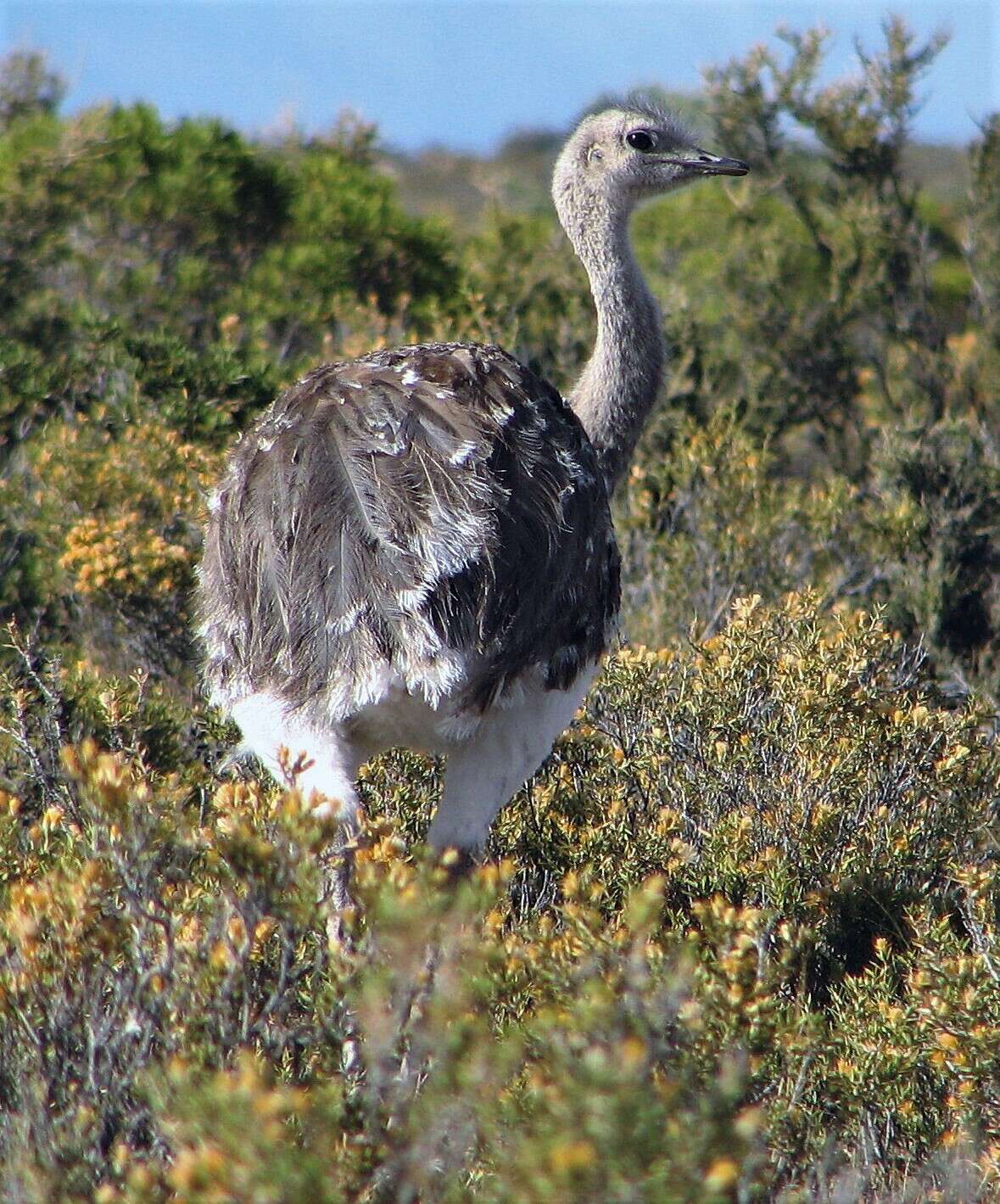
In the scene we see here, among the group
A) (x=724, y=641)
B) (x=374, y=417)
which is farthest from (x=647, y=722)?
(x=374, y=417)

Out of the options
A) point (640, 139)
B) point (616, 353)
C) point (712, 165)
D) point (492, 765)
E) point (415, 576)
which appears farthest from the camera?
point (712, 165)

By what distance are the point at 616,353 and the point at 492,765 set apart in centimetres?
146

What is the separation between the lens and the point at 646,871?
162 inches

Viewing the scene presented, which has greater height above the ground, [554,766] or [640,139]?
[640,139]

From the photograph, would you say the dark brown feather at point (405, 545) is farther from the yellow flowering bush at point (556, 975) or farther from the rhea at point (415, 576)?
the yellow flowering bush at point (556, 975)

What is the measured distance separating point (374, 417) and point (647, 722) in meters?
1.32

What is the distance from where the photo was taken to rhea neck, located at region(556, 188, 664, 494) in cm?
446

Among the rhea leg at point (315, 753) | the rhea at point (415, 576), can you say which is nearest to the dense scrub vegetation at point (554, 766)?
the rhea leg at point (315, 753)

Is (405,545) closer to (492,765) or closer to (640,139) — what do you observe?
(492,765)

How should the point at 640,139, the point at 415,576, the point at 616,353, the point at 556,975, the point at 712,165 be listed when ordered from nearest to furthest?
the point at 556,975 < the point at 415,576 < the point at 616,353 < the point at 640,139 < the point at 712,165

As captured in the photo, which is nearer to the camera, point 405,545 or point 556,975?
point 556,975

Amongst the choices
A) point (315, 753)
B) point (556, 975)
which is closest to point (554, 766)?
point (315, 753)

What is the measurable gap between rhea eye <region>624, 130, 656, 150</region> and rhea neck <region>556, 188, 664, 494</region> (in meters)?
0.32

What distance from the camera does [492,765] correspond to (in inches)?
142
